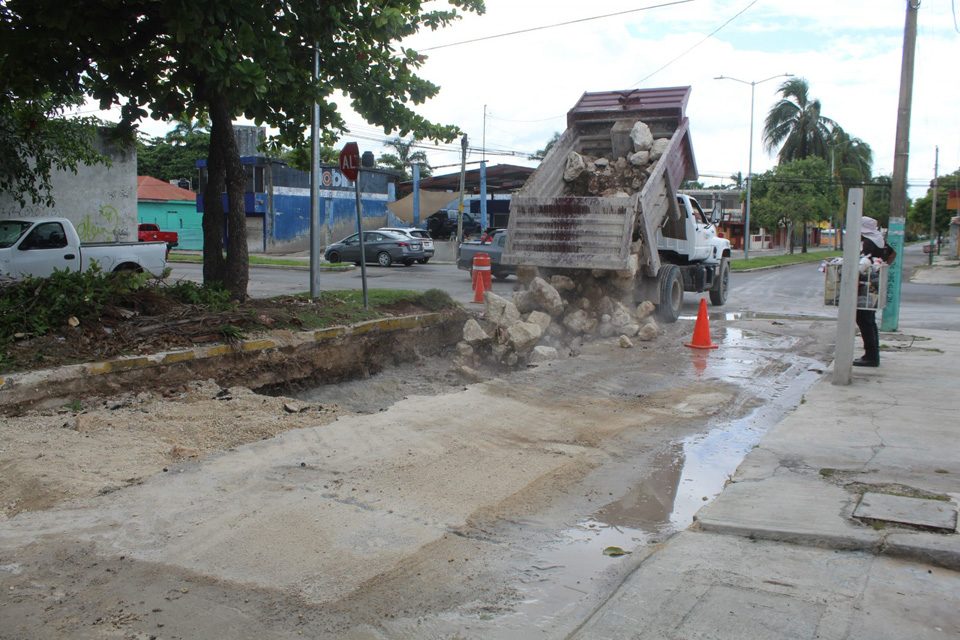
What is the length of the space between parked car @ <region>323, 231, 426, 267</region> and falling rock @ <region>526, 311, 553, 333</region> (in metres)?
18.0

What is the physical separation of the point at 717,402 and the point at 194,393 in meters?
5.28

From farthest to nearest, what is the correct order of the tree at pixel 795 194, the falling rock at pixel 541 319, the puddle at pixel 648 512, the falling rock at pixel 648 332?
the tree at pixel 795 194
the falling rock at pixel 648 332
the falling rock at pixel 541 319
the puddle at pixel 648 512

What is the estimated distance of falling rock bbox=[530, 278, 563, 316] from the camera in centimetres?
1177

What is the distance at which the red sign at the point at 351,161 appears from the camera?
1057 centimetres

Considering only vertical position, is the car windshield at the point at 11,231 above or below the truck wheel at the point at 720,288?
above

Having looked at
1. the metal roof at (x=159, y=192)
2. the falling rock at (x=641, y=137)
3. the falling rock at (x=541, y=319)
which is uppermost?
the metal roof at (x=159, y=192)

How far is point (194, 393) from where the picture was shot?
286 inches

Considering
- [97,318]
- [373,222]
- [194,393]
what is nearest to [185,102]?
[97,318]

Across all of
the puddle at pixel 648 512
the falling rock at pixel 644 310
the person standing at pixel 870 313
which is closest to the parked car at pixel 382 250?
the falling rock at pixel 644 310

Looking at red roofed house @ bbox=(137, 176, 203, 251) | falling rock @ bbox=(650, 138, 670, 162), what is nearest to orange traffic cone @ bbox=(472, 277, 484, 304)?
falling rock @ bbox=(650, 138, 670, 162)

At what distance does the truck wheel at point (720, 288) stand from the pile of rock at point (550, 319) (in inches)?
171

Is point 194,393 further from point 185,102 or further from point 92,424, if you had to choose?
point 185,102

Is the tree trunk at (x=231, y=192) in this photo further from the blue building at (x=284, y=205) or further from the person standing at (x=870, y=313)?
the blue building at (x=284, y=205)

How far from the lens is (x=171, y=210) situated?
44656mm
